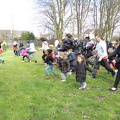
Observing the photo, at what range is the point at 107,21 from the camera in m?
25.1

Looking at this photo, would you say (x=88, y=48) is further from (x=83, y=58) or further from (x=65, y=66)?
(x=83, y=58)

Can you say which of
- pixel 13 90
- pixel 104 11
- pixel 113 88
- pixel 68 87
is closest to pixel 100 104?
pixel 113 88

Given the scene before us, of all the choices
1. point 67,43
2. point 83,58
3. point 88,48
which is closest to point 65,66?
point 83,58

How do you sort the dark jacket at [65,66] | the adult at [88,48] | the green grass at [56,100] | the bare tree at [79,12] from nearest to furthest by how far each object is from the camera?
1. the green grass at [56,100]
2. the dark jacket at [65,66]
3. the adult at [88,48]
4. the bare tree at [79,12]

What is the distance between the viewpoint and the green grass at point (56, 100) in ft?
17.6

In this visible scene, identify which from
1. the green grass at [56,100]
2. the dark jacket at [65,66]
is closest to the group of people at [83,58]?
the dark jacket at [65,66]

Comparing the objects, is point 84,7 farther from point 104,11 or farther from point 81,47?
point 81,47

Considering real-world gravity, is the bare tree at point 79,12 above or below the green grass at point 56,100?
above

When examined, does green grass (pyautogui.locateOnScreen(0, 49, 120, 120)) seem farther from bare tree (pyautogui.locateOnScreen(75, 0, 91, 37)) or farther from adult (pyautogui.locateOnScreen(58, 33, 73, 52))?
bare tree (pyautogui.locateOnScreen(75, 0, 91, 37))

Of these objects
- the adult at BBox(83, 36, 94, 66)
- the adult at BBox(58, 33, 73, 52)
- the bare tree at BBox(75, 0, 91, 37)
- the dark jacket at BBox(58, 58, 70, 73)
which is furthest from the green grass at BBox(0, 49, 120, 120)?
the bare tree at BBox(75, 0, 91, 37)

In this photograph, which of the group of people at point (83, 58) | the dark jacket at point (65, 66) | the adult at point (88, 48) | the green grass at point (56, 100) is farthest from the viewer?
the adult at point (88, 48)

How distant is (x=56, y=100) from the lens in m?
6.37

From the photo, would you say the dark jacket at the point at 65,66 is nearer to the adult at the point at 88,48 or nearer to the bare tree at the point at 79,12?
the adult at the point at 88,48

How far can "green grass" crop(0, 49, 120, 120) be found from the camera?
211 inches
